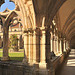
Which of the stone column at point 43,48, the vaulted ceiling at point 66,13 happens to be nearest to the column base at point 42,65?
the stone column at point 43,48

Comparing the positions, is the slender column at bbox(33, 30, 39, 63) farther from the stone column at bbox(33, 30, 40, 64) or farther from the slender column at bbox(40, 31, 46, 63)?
the slender column at bbox(40, 31, 46, 63)

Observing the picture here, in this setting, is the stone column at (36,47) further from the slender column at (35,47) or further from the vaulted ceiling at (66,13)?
the vaulted ceiling at (66,13)

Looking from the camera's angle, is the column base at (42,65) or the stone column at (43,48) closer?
the column base at (42,65)

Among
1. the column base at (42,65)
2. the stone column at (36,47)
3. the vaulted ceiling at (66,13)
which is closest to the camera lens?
the column base at (42,65)

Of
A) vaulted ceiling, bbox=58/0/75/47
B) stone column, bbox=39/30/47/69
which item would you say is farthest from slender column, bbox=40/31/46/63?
vaulted ceiling, bbox=58/0/75/47

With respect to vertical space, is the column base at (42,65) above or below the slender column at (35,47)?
below

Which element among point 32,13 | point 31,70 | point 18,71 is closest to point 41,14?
point 32,13

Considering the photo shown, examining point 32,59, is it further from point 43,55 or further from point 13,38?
point 13,38

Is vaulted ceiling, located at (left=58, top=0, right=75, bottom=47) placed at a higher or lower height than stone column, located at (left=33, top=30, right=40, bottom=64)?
higher

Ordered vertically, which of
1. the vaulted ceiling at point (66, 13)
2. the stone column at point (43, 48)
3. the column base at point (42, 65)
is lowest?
the column base at point (42, 65)

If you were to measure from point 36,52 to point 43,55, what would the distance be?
0.85 feet

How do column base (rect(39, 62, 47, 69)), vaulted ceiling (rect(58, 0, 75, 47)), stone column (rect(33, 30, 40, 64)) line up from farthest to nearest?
1. vaulted ceiling (rect(58, 0, 75, 47))
2. stone column (rect(33, 30, 40, 64))
3. column base (rect(39, 62, 47, 69))

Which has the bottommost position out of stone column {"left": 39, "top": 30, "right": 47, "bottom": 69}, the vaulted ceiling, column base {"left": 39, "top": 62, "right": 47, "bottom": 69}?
column base {"left": 39, "top": 62, "right": 47, "bottom": 69}

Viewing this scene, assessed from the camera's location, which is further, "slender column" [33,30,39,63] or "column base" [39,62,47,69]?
"slender column" [33,30,39,63]
